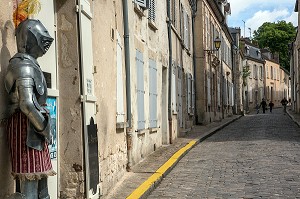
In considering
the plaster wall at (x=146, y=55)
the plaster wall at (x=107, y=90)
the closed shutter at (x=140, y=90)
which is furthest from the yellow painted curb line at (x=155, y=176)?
the closed shutter at (x=140, y=90)

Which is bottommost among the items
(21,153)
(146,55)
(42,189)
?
(42,189)

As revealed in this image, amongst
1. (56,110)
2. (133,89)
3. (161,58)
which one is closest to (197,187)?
(133,89)

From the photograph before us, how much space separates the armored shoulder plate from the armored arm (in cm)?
4

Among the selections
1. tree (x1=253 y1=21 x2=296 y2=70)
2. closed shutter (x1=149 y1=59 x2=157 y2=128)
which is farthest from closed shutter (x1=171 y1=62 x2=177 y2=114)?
tree (x1=253 y1=21 x2=296 y2=70)

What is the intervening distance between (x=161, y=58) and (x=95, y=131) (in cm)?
746

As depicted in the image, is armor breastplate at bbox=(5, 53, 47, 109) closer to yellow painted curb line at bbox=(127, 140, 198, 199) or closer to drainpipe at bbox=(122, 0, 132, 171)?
yellow painted curb line at bbox=(127, 140, 198, 199)

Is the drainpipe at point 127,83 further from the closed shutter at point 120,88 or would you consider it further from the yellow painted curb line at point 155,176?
the yellow painted curb line at point 155,176

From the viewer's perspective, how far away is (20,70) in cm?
390

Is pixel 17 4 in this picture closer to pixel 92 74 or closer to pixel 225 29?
pixel 92 74

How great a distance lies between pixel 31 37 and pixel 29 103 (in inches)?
20.6

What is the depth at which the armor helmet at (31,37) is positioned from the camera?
4035 mm

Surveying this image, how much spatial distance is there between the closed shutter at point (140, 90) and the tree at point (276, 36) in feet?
216

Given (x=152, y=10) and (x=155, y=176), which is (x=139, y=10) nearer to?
(x=152, y=10)

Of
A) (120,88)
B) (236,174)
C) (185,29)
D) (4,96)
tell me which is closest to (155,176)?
(120,88)
